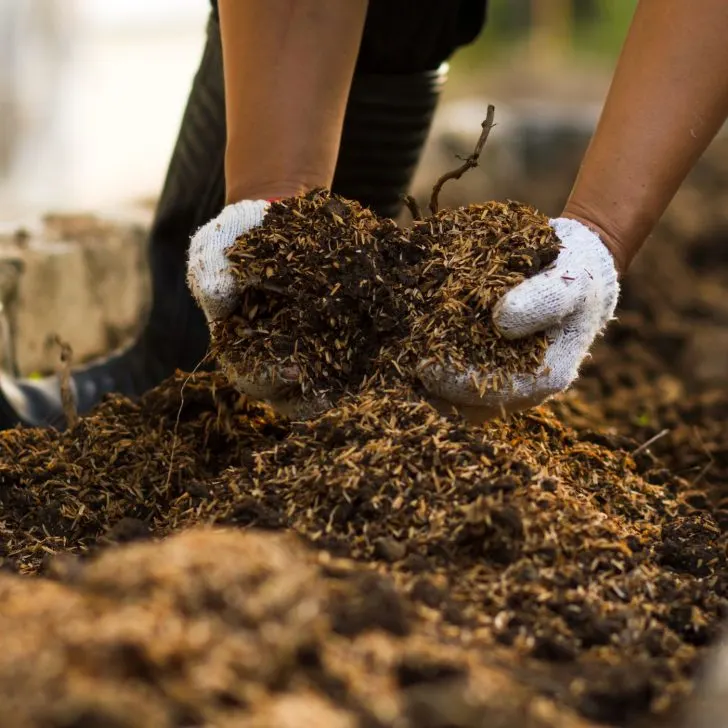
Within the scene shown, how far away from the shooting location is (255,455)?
156cm

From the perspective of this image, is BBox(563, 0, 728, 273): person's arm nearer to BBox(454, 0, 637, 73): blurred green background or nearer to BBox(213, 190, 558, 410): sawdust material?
BBox(213, 190, 558, 410): sawdust material

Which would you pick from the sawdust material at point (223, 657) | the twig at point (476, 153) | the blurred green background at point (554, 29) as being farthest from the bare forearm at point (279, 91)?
the blurred green background at point (554, 29)

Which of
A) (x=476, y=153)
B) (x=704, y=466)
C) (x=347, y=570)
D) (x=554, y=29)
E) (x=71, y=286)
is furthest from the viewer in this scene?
(x=554, y=29)

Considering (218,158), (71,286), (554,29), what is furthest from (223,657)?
(554,29)

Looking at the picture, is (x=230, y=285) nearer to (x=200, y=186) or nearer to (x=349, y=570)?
(x=349, y=570)

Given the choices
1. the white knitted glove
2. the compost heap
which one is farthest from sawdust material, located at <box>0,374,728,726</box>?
the white knitted glove

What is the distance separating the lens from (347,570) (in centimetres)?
119

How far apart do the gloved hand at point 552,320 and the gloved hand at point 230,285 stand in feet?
0.81

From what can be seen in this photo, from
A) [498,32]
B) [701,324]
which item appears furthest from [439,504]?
[498,32]

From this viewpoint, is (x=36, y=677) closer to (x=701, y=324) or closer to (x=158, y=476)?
(x=158, y=476)

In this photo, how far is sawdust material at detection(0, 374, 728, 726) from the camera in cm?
110

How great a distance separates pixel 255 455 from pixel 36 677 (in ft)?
2.25

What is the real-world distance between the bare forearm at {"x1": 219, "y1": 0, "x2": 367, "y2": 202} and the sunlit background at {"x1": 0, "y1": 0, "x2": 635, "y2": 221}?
6.46 feet

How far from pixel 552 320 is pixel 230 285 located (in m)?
0.53
